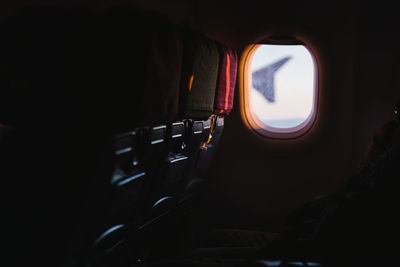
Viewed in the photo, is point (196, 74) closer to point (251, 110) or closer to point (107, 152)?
point (107, 152)

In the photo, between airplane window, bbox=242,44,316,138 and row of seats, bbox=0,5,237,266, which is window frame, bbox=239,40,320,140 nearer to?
airplane window, bbox=242,44,316,138

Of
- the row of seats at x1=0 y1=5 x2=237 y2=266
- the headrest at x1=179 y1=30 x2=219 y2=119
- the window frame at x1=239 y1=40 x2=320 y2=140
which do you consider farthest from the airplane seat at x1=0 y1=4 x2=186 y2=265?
the window frame at x1=239 y1=40 x2=320 y2=140

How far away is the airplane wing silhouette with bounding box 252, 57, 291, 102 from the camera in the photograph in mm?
3309

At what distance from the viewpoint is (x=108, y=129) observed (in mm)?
1267

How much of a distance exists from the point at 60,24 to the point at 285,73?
7.56ft

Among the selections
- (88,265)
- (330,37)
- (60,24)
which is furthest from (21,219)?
(330,37)

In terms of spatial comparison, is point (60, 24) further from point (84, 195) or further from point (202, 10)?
point (202, 10)

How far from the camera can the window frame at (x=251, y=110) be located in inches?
129

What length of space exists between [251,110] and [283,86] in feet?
1.00

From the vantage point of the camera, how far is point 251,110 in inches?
133

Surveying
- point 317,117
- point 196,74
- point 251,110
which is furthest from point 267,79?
point 196,74

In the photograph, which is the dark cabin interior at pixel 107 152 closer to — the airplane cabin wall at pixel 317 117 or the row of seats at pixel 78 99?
the row of seats at pixel 78 99

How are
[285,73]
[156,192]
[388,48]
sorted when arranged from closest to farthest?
[156,192] < [388,48] < [285,73]

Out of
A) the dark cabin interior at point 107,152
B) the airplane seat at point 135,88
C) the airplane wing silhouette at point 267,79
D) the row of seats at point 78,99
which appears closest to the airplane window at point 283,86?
the airplane wing silhouette at point 267,79
